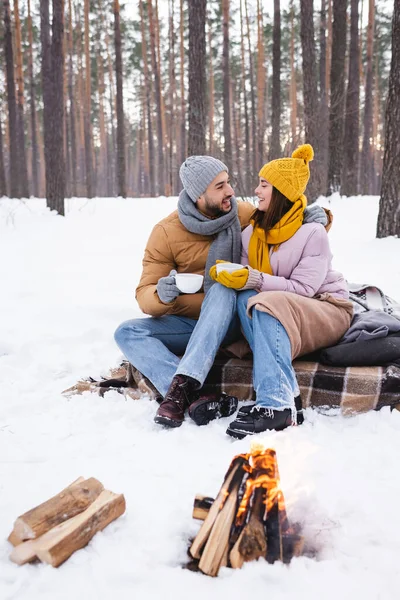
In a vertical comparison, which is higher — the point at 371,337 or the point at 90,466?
the point at 371,337

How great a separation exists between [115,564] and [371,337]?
1842 millimetres

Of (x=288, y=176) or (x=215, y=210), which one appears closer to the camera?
(x=288, y=176)

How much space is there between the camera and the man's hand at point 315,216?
3014 millimetres

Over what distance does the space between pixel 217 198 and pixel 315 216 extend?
2.04 feet

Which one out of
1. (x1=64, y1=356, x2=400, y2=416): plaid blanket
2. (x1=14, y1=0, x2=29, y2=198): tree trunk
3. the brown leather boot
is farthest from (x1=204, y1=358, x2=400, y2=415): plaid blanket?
(x1=14, y1=0, x2=29, y2=198): tree trunk

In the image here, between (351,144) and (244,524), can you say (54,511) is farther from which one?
(351,144)

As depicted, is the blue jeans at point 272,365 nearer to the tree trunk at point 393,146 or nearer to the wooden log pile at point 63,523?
the wooden log pile at point 63,523

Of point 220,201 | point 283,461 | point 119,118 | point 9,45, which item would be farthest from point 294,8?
point 283,461

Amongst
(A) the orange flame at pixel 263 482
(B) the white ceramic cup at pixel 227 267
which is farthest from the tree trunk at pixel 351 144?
(A) the orange flame at pixel 263 482

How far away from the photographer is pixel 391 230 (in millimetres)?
6434

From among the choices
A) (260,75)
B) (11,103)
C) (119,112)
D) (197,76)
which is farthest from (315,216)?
(260,75)

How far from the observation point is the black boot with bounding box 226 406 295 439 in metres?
2.40

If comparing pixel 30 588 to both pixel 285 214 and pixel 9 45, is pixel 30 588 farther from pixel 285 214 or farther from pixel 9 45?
pixel 9 45

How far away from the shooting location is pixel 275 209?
2.95 m
